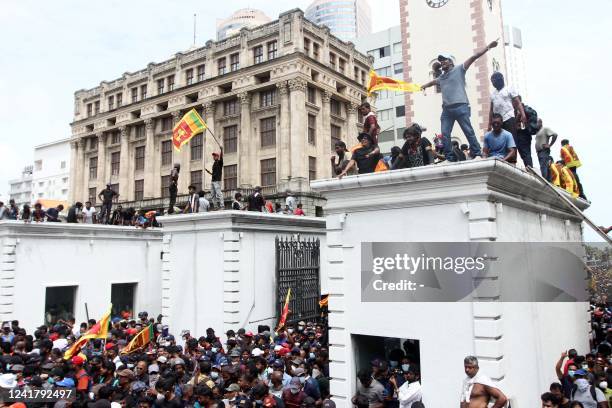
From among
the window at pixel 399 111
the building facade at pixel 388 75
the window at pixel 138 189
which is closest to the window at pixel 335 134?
the building facade at pixel 388 75

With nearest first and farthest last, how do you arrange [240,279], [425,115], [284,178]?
[240,279] → [425,115] → [284,178]

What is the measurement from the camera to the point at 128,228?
20.9 metres

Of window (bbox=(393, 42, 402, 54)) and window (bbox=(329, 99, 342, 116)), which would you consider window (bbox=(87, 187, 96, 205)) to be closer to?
window (bbox=(329, 99, 342, 116))

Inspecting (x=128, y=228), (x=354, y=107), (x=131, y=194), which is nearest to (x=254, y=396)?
(x=128, y=228)

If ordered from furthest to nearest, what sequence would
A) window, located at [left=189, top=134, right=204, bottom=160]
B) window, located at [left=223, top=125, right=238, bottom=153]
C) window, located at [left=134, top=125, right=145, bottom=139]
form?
window, located at [left=134, top=125, right=145, bottom=139]
window, located at [left=189, top=134, right=204, bottom=160]
window, located at [left=223, top=125, right=238, bottom=153]

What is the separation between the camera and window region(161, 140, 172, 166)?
50062 mm

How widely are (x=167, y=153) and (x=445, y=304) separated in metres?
45.6

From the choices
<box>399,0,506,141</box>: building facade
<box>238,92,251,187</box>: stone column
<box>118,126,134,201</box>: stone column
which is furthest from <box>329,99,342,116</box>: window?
<box>118,126,134,201</box>: stone column

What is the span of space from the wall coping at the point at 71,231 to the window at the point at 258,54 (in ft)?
88.0

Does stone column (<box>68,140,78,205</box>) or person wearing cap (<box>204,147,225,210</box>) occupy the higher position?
stone column (<box>68,140,78,205</box>)

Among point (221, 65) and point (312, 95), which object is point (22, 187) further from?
point (312, 95)

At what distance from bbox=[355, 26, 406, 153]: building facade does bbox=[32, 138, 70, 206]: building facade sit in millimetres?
62340

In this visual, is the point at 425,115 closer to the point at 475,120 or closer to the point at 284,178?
the point at 475,120

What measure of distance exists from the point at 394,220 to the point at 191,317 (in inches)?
366
